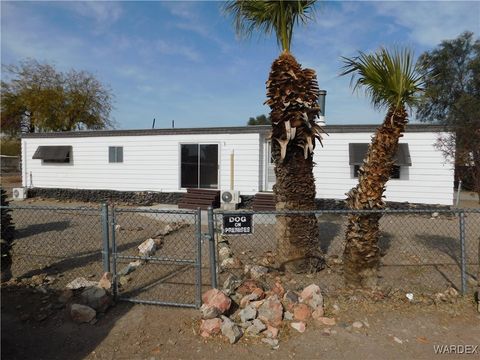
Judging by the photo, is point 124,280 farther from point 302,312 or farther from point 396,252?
point 396,252

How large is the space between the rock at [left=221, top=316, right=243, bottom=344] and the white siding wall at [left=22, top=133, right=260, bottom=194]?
8.44 meters

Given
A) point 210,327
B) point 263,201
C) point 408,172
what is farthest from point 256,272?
point 408,172

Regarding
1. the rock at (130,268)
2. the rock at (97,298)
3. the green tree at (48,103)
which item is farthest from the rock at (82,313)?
the green tree at (48,103)

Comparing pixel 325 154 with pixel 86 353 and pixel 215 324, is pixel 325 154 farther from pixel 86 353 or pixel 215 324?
pixel 86 353

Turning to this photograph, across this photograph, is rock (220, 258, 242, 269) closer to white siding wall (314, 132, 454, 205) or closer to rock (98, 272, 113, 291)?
rock (98, 272, 113, 291)

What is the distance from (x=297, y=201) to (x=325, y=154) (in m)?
6.55

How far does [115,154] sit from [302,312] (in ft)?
37.9

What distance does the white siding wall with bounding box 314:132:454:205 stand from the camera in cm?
1047

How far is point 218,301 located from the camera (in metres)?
3.78

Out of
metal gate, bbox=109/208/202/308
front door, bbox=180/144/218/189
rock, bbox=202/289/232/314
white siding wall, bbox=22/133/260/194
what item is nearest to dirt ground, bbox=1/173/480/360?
rock, bbox=202/289/232/314

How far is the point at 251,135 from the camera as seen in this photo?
1189 cm

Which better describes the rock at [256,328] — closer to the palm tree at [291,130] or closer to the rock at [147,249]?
the palm tree at [291,130]

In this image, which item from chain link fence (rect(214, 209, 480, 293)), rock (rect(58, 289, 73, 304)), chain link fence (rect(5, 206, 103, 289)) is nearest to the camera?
rock (rect(58, 289, 73, 304))

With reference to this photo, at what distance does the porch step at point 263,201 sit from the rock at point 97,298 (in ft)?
24.6
